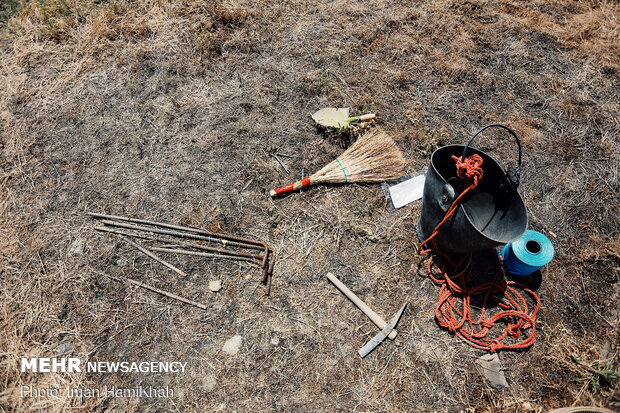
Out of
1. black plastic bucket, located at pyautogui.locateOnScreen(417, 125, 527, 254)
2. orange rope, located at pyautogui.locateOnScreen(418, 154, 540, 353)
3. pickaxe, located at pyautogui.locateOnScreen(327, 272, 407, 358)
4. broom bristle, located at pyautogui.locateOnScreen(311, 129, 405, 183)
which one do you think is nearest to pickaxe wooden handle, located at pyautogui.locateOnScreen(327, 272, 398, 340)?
pickaxe, located at pyautogui.locateOnScreen(327, 272, 407, 358)

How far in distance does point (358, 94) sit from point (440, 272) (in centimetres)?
258

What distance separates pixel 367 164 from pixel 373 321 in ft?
5.81

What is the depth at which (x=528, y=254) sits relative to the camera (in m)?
3.47

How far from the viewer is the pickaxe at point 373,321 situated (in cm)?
339

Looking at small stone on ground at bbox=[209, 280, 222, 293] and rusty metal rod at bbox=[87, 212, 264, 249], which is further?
rusty metal rod at bbox=[87, 212, 264, 249]

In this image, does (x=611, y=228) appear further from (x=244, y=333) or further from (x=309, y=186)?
(x=244, y=333)

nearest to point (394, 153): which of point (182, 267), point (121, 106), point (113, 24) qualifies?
point (182, 267)

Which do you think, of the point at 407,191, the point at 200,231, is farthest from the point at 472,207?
the point at 200,231

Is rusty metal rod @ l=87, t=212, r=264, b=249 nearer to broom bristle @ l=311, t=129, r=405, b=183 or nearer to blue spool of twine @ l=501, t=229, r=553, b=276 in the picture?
broom bristle @ l=311, t=129, r=405, b=183

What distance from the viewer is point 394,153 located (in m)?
4.41

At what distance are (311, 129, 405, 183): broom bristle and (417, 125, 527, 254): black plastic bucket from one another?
80 centimetres

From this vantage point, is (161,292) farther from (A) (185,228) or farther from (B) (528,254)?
(B) (528,254)

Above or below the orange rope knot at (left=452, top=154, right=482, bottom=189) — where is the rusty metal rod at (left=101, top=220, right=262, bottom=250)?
below

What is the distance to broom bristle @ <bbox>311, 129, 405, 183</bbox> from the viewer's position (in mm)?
4234
